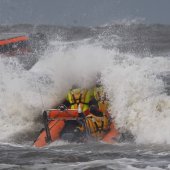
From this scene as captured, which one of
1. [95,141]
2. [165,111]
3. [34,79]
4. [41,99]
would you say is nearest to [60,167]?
[95,141]

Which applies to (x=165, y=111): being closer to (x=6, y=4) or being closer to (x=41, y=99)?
(x=41, y=99)

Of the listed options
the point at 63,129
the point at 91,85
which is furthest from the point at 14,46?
the point at 63,129

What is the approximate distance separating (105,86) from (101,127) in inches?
83.3

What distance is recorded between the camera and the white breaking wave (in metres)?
15.4

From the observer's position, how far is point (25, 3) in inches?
5906

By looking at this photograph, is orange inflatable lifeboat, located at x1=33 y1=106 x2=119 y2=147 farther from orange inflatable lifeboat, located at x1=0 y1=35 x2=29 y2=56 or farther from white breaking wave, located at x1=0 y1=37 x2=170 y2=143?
orange inflatable lifeboat, located at x1=0 y1=35 x2=29 y2=56

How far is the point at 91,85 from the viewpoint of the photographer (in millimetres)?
16797

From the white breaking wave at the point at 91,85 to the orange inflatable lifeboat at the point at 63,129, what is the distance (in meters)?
0.97

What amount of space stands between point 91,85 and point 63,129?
8.03 feet

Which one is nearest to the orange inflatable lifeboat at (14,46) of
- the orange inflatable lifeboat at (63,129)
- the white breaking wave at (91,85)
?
the white breaking wave at (91,85)

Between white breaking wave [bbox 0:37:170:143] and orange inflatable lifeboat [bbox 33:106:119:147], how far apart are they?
0.97m

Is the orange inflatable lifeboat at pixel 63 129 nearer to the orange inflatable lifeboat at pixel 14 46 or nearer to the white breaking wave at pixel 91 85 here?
the white breaking wave at pixel 91 85

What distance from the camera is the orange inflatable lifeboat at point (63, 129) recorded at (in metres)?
14.2

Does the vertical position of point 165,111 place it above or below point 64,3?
→ below
